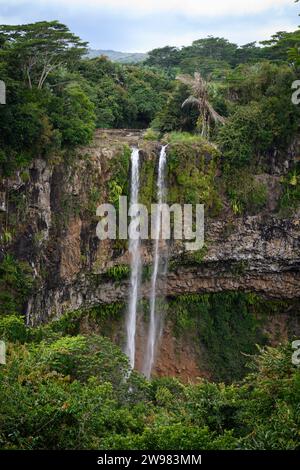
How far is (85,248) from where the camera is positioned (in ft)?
64.3

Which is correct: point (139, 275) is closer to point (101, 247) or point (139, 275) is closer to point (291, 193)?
point (101, 247)

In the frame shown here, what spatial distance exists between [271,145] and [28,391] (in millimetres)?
13746

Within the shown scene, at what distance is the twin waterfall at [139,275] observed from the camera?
20.3 meters

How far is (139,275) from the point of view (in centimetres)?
2114

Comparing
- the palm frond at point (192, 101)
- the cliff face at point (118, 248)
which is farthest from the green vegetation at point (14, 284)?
the palm frond at point (192, 101)

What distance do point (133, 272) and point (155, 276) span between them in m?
0.86

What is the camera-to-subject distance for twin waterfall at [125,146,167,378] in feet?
66.5

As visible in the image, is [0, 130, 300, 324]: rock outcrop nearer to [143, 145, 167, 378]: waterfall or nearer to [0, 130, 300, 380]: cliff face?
[0, 130, 300, 380]: cliff face

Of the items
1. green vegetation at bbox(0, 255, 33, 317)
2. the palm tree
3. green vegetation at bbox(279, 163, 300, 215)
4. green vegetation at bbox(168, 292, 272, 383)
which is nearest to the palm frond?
the palm tree

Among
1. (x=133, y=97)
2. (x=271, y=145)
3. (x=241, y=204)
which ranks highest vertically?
(x=133, y=97)

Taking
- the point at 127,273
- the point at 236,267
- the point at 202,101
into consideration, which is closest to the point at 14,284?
the point at 127,273

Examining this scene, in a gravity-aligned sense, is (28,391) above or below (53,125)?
below
